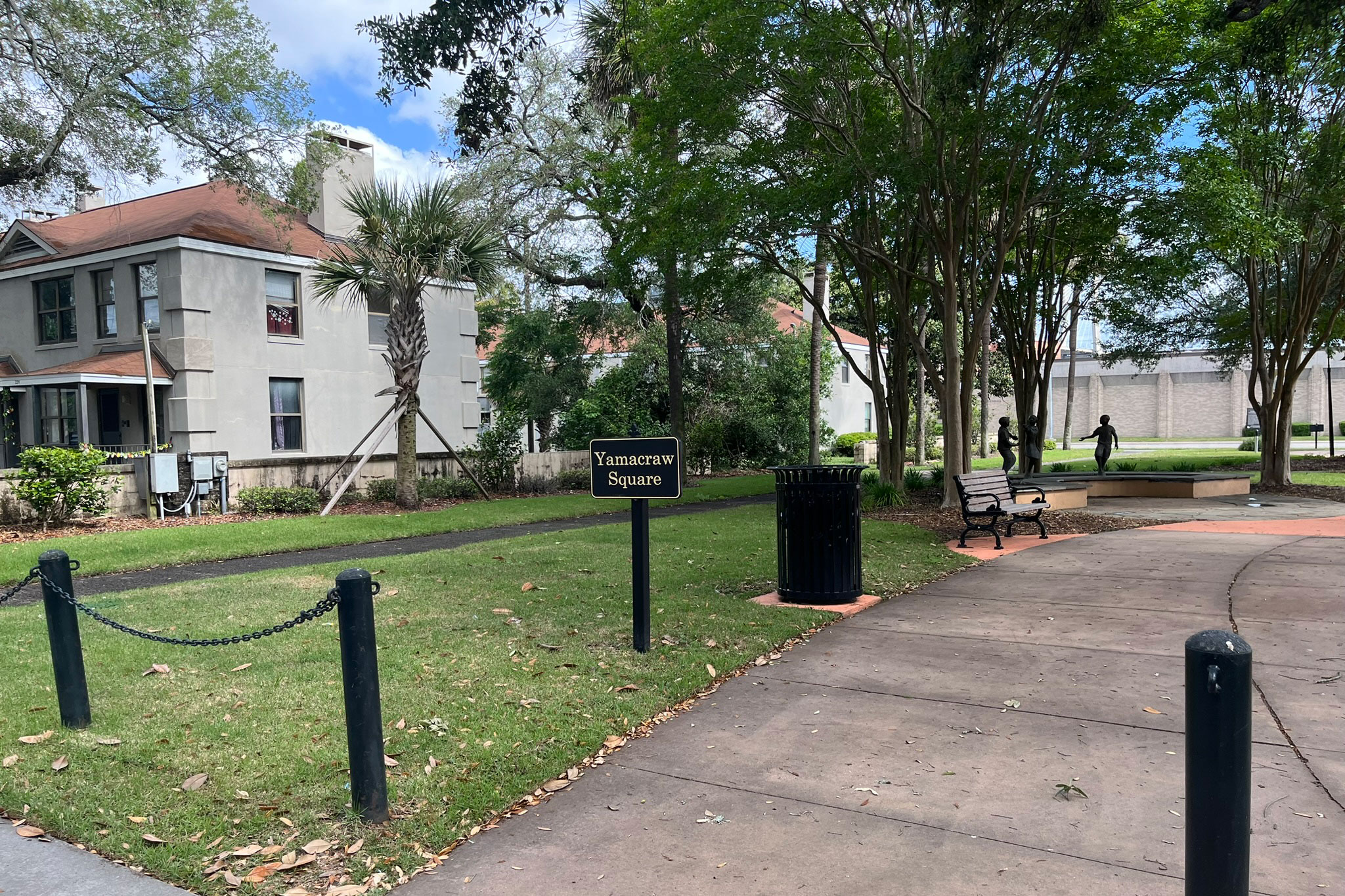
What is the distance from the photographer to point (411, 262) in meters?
17.9

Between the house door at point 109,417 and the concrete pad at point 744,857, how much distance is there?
19732 mm

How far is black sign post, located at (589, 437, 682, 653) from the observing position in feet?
21.0

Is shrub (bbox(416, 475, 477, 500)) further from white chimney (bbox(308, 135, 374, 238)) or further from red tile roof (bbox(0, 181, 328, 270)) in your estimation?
white chimney (bbox(308, 135, 374, 238))

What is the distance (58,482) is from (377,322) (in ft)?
30.7

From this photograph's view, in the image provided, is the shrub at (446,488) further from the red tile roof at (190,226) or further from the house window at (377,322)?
the red tile roof at (190,226)

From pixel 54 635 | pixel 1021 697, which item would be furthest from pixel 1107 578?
pixel 54 635

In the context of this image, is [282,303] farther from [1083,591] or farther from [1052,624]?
[1052,624]

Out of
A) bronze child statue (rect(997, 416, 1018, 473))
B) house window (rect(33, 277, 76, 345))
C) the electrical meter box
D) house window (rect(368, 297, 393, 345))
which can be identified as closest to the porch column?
the electrical meter box

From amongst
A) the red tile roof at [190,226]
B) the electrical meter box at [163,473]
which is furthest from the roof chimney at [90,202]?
the electrical meter box at [163,473]

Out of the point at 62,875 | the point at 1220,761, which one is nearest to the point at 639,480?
the point at 62,875

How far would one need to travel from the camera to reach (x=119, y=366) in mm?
18859

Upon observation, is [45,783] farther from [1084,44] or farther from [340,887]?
[1084,44]

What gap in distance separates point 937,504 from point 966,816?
45.2ft

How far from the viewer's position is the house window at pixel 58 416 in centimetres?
2069
